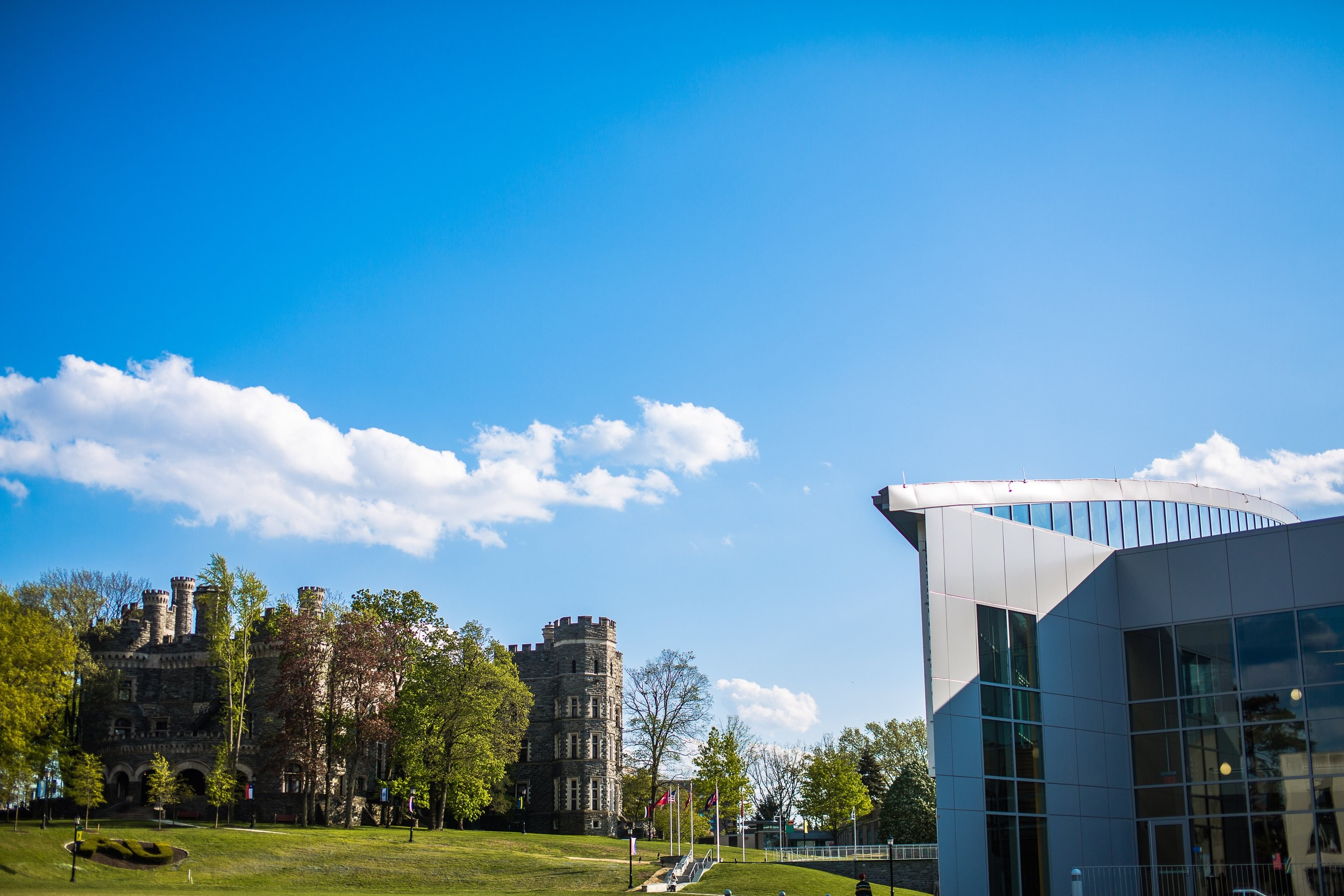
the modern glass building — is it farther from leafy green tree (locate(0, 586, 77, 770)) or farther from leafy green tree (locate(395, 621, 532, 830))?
leafy green tree (locate(0, 586, 77, 770))

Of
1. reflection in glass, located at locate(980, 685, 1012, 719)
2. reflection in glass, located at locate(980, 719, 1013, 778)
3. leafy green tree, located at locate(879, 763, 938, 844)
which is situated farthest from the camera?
leafy green tree, located at locate(879, 763, 938, 844)

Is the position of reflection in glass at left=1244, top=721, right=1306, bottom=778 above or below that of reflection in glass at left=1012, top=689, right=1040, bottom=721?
below

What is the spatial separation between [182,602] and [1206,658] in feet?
230

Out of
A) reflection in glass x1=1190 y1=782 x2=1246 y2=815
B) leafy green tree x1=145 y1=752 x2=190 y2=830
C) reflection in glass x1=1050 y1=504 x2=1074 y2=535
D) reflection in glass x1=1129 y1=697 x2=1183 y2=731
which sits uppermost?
reflection in glass x1=1050 y1=504 x2=1074 y2=535

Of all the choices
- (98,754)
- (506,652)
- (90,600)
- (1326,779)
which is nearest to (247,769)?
(98,754)

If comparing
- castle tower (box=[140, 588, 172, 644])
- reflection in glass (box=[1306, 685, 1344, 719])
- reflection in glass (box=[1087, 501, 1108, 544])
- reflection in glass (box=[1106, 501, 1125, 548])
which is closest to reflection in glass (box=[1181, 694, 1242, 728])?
reflection in glass (box=[1306, 685, 1344, 719])

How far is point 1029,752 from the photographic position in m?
27.6

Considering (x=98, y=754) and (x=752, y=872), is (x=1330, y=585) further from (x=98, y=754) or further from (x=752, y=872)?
(x=98, y=754)

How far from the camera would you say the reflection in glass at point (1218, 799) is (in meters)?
27.5

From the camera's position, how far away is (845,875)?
48125 mm

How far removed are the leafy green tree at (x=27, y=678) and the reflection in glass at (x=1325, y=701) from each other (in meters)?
45.4

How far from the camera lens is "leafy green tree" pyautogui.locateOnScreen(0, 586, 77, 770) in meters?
44.2

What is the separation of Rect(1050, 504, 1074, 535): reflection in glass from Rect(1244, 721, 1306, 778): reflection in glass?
23.1 feet

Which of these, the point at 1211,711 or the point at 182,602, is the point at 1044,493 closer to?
the point at 1211,711
